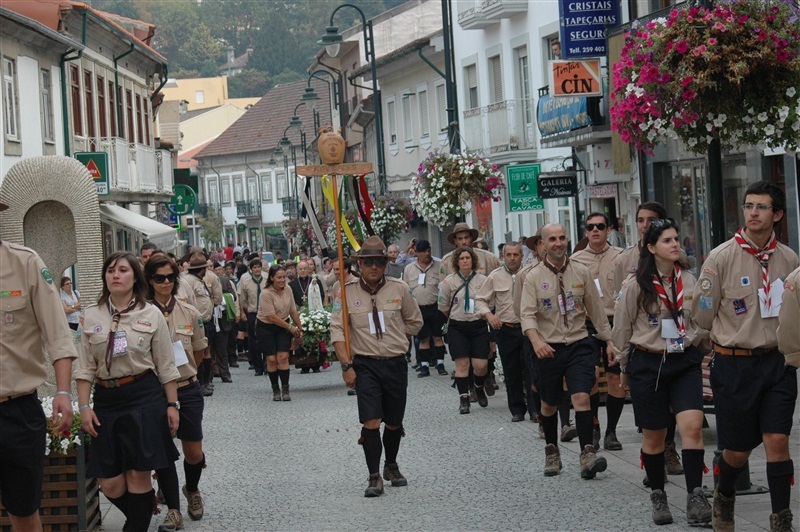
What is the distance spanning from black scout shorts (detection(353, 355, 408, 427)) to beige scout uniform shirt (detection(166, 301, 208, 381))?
49.0 inches

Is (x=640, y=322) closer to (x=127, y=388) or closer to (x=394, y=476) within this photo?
(x=394, y=476)

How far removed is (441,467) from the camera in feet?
37.9

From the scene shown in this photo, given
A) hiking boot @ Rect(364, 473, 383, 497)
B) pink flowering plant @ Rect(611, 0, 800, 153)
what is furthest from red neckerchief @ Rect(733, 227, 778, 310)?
hiking boot @ Rect(364, 473, 383, 497)

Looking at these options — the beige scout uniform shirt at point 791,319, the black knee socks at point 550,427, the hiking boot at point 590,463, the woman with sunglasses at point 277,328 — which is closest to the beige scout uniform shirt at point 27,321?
the beige scout uniform shirt at point 791,319

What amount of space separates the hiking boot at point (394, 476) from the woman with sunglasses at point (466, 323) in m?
4.67

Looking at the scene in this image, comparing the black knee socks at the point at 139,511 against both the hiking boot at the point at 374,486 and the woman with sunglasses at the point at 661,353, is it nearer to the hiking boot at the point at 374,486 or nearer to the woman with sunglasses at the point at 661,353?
the hiking boot at the point at 374,486

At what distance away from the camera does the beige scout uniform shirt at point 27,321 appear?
22.4 ft

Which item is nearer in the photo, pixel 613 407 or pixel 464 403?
pixel 613 407

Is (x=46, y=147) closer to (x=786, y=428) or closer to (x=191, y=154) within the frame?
(x=786, y=428)

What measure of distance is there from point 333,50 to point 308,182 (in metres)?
14.3

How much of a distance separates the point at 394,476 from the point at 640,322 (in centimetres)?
280

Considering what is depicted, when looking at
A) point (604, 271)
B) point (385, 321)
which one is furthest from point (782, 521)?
point (604, 271)

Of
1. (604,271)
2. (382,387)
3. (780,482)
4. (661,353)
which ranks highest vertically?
(604,271)

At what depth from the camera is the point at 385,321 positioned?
10.7 m
